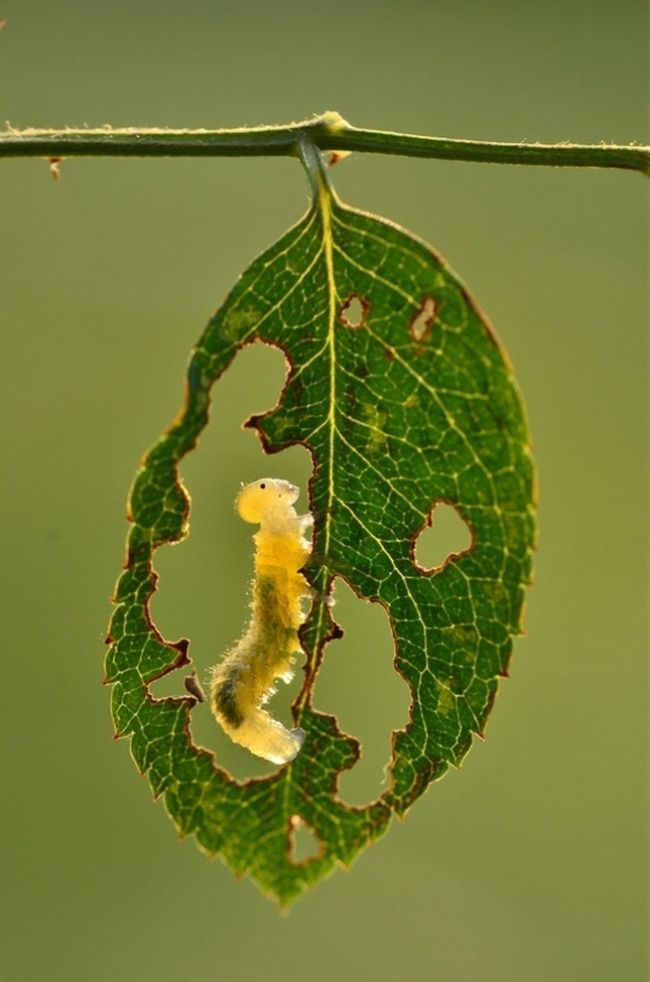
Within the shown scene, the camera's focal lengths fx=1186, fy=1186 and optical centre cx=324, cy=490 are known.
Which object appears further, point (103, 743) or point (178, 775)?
point (103, 743)

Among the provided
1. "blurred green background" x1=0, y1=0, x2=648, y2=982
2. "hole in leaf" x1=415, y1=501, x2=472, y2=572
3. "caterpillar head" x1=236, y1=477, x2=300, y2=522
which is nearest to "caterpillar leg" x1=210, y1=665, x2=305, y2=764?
"caterpillar head" x1=236, y1=477, x2=300, y2=522

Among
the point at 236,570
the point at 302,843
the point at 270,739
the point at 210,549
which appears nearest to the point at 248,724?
the point at 270,739

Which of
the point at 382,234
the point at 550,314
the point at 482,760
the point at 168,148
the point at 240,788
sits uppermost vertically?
the point at 550,314

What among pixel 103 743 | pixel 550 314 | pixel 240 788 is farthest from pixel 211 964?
pixel 240 788

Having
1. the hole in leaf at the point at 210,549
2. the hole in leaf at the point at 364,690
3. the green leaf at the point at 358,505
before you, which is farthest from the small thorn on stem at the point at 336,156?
the hole in leaf at the point at 364,690

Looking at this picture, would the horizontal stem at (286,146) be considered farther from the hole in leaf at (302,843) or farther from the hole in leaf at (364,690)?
the hole in leaf at (364,690)

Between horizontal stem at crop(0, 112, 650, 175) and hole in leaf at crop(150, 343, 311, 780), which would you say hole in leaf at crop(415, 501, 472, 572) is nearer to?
hole in leaf at crop(150, 343, 311, 780)

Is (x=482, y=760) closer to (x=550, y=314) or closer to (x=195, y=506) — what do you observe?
(x=195, y=506)

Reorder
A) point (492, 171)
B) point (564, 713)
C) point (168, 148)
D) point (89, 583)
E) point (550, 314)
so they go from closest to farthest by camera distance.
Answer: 1. point (168, 148)
2. point (89, 583)
3. point (564, 713)
4. point (550, 314)
5. point (492, 171)

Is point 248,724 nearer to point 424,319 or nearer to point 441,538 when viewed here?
point 424,319
